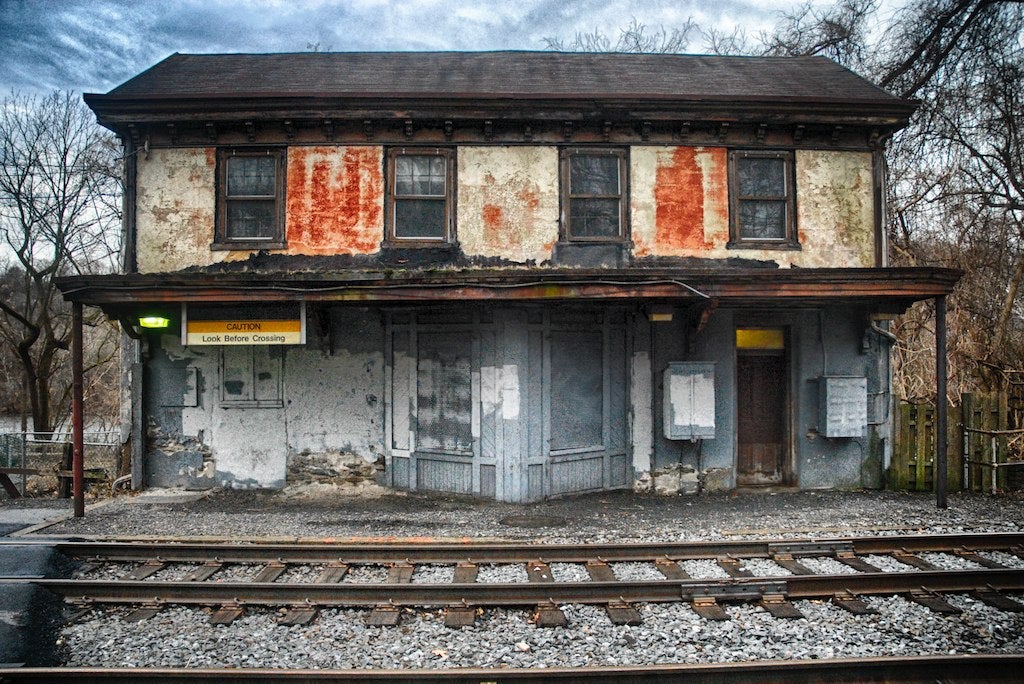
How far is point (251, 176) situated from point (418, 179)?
9.23 feet

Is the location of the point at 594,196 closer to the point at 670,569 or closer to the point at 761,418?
the point at 761,418

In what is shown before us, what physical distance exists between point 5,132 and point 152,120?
13.9 meters

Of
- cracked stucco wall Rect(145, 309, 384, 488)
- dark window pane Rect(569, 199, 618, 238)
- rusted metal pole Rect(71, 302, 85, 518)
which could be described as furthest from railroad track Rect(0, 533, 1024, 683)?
dark window pane Rect(569, 199, 618, 238)

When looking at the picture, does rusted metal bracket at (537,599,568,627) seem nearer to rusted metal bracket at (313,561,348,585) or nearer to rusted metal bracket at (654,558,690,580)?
rusted metal bracket at (654,558,690,580)

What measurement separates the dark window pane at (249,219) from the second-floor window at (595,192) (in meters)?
4.95

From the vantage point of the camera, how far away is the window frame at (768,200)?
1060 centimetres

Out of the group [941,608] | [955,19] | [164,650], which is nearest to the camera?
[164,650]

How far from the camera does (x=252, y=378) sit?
1048 cm

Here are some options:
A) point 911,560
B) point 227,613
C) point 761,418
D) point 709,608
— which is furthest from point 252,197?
point 911,560

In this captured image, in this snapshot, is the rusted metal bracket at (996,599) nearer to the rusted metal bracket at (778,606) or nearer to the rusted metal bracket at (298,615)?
the rusted metal bracket at (778,606)

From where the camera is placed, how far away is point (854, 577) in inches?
236

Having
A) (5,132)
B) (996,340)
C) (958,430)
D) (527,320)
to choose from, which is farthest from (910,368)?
(5,132)

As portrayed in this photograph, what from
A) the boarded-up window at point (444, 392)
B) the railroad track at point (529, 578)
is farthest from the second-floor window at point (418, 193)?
the railroad track at point (529, 578)

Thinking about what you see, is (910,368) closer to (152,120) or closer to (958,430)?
(958,430)
